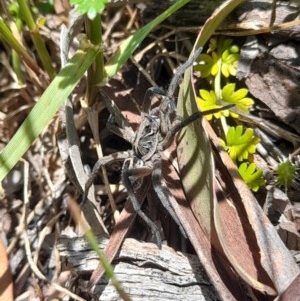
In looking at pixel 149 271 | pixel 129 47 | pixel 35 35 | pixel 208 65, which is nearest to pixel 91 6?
pixel 129 47

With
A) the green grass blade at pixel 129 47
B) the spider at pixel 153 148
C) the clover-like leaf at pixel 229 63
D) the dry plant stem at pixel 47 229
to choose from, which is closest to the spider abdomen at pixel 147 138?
the spider at pixel 153 148

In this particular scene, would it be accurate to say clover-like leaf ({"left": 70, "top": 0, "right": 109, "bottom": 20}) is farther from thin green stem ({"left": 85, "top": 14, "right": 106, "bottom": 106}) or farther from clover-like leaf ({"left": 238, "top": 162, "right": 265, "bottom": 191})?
clover-like leaf ({"left": 238, "top": 162, "right": 265, "bottom": 191})

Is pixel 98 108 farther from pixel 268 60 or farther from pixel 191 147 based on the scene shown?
pixel 268 60

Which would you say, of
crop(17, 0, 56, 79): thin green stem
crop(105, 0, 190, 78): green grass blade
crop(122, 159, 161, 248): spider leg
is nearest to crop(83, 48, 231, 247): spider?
crop(122, 159, 161, 248): spider leg

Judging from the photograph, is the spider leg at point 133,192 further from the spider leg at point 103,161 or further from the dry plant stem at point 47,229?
the dry plant stem at point 47,229

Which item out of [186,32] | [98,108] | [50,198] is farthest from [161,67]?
[50,198]
